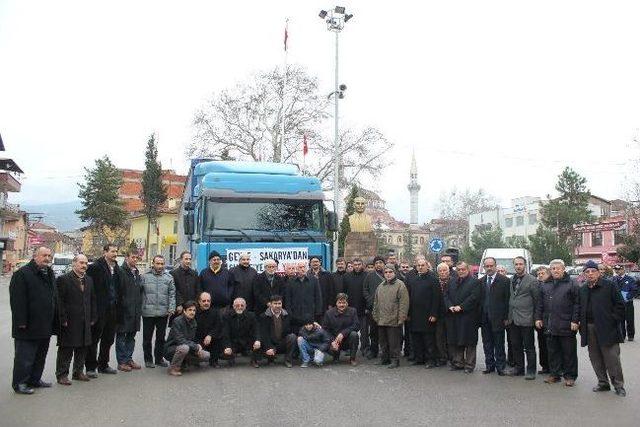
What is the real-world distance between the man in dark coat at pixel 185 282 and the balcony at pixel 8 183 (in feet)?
161

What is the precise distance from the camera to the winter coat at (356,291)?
11.7 metres

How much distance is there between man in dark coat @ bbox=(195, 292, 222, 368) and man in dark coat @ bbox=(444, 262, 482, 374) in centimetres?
375

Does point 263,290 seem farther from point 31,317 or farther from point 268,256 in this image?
point 31,317

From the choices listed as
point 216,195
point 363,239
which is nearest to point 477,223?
point 363,239

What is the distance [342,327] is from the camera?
1072 centimetres

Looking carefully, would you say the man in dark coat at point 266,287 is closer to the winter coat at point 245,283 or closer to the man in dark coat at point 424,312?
the winter coat at point 245,283

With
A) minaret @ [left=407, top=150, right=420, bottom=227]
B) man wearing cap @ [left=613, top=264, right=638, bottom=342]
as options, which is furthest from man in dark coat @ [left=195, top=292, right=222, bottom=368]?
minaret @ [left=407, top=150, right=420, bottom=227]

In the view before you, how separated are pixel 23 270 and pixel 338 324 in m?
5.04

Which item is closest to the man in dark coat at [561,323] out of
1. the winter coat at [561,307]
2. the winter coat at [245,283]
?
the winter coat at [561,307]

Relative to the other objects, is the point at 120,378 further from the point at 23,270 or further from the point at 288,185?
the point at 288,185

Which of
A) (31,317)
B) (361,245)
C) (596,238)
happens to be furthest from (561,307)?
(596,238)

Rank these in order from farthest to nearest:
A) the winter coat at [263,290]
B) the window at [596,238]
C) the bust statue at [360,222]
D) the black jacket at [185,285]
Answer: the window at [596,238]
the bust statue at [360,222]
the winter coat at [263,290]
the black jacket at [185,285]

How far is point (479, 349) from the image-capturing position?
12773 millimetres

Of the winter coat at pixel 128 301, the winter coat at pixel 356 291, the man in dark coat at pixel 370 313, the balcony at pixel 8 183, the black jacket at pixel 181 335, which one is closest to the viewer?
the black jacket at pixel 181 335
